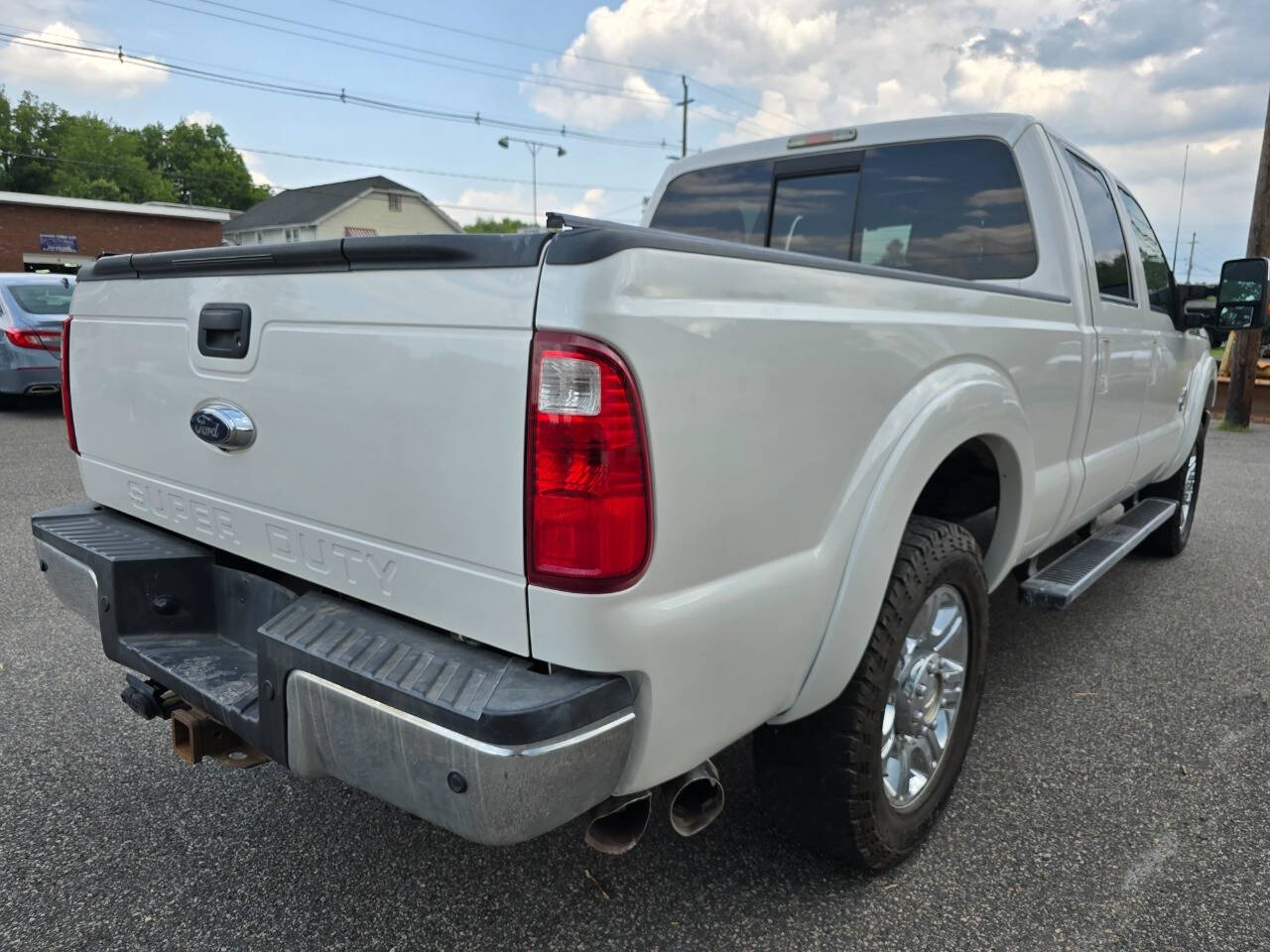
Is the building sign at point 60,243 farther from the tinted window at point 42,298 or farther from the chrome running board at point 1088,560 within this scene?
the chrome running board at point 1088,560

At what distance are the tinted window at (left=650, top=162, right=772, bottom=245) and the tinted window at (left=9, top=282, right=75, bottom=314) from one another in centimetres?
Answer: 885

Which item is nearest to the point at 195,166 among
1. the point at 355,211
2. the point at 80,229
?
the point at 355,211

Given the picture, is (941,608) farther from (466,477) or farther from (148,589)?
(148,589)

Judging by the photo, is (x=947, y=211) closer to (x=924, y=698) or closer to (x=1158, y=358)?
(x=1158, y=358)

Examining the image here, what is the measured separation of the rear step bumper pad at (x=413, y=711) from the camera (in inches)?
60.3

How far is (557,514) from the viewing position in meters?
1.56

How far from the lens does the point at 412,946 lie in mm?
2129

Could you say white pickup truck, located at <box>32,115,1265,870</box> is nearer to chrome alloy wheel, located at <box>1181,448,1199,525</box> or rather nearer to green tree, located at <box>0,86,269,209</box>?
chrome alloy wheel, located at <box>1181,448,1199,525</box>

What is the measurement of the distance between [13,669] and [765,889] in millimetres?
3067

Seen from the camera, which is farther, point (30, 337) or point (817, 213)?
point (30, 337)

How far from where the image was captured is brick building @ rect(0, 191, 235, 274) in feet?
89.9

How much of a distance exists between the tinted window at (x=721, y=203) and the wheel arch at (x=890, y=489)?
1.71 metres

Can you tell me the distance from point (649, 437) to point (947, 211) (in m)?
2.35

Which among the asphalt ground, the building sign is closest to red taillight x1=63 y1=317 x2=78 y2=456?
the asphalt ground
